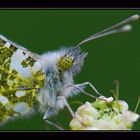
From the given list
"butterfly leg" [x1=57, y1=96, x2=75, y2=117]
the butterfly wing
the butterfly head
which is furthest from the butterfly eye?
"butterfly leg" [x1=57, y1=96, x2=75, y2=117]

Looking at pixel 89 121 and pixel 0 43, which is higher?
pixel 0 43

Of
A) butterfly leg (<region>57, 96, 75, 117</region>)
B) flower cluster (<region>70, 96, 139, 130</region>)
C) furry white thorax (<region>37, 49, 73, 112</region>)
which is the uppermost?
furry white thorax (<region>37, 49, 73, 112</region>)

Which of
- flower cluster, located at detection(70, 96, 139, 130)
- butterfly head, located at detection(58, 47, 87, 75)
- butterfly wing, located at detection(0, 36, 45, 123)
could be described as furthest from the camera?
butterfly head, located at detection(58, 47, 87, 75)

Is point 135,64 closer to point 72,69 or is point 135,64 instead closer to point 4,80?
point 72,69

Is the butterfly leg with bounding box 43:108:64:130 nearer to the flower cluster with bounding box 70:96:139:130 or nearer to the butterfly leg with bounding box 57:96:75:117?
the butterfly leg with bounding box 57:96:75:117

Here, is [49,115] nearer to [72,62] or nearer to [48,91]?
[48,91]

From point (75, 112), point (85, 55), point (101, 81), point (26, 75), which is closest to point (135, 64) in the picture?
point (101, 81)

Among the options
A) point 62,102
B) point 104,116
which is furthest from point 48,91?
point 104,116
